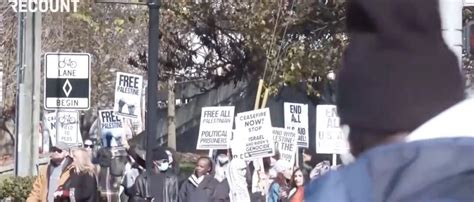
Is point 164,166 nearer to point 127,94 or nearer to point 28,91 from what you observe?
point 127,94

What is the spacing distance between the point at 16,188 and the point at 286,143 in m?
5.07

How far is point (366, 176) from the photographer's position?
46.1 inches

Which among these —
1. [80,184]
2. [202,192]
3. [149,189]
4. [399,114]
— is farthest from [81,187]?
Answer: [399,114]

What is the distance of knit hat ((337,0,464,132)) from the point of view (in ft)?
4.27

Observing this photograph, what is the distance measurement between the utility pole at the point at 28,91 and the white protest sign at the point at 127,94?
175 cm

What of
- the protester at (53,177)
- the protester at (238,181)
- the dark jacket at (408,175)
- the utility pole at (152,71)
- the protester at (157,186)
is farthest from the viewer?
the protester at (238,181)

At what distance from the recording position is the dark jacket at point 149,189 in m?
15.8

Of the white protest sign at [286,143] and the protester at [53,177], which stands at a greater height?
the white protest sign at [286,143]

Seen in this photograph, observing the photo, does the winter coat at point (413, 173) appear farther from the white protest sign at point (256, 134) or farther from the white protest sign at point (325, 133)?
the white protest sign at point (256, 134)

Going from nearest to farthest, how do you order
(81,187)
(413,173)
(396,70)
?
1. (413,173)
2. (396,70)
3. (81,187)

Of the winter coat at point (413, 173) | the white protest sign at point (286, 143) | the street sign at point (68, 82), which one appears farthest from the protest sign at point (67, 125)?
the winter coat at point (413, 173)

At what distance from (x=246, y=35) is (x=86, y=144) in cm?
688

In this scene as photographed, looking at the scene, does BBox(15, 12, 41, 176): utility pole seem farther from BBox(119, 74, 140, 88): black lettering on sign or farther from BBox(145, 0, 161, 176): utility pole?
BBox(145, 0, 161, 176): utility pole

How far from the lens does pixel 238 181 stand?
671 inches
